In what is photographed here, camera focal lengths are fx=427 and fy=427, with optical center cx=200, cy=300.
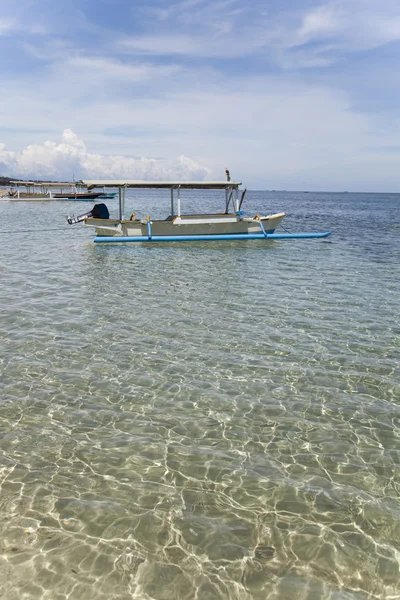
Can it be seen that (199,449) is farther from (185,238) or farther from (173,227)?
(173,227)

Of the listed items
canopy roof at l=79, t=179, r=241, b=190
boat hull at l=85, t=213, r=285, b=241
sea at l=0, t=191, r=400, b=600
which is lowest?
sea at l=0, t=191, r=400, b=600

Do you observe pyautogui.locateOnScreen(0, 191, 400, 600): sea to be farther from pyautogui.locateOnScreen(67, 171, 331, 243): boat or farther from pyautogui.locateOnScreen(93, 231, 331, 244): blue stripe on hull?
pyautogui.locateOnScreen(67, 171, 331, 243): boat

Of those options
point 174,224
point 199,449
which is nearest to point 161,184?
point 174,224

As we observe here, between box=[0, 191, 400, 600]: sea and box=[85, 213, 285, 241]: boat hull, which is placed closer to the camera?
box=[0, 191, 400, 600]: sea

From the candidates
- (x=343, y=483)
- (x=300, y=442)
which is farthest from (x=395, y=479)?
(x=300, y=442)

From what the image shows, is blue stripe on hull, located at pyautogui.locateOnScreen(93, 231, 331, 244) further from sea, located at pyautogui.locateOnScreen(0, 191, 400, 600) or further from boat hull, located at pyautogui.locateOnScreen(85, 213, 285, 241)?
sea, located at pyautogui.locateOnScreen(0, 191, 400, 600)

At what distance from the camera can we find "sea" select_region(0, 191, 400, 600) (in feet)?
13.6

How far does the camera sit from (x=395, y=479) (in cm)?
546

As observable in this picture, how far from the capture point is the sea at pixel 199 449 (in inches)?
163

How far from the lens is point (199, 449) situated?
603cm

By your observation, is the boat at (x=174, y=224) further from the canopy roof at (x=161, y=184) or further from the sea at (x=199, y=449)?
the sea at (x=199, y=449)

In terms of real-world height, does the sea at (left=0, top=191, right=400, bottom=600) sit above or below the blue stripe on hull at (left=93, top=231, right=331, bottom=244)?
below

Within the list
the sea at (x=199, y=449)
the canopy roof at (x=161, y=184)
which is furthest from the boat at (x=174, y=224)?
the sea at (x=199, y=449)

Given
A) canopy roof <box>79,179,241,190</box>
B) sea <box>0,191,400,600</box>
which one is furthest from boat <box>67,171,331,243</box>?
sea <box>0,191,400,600</box>
